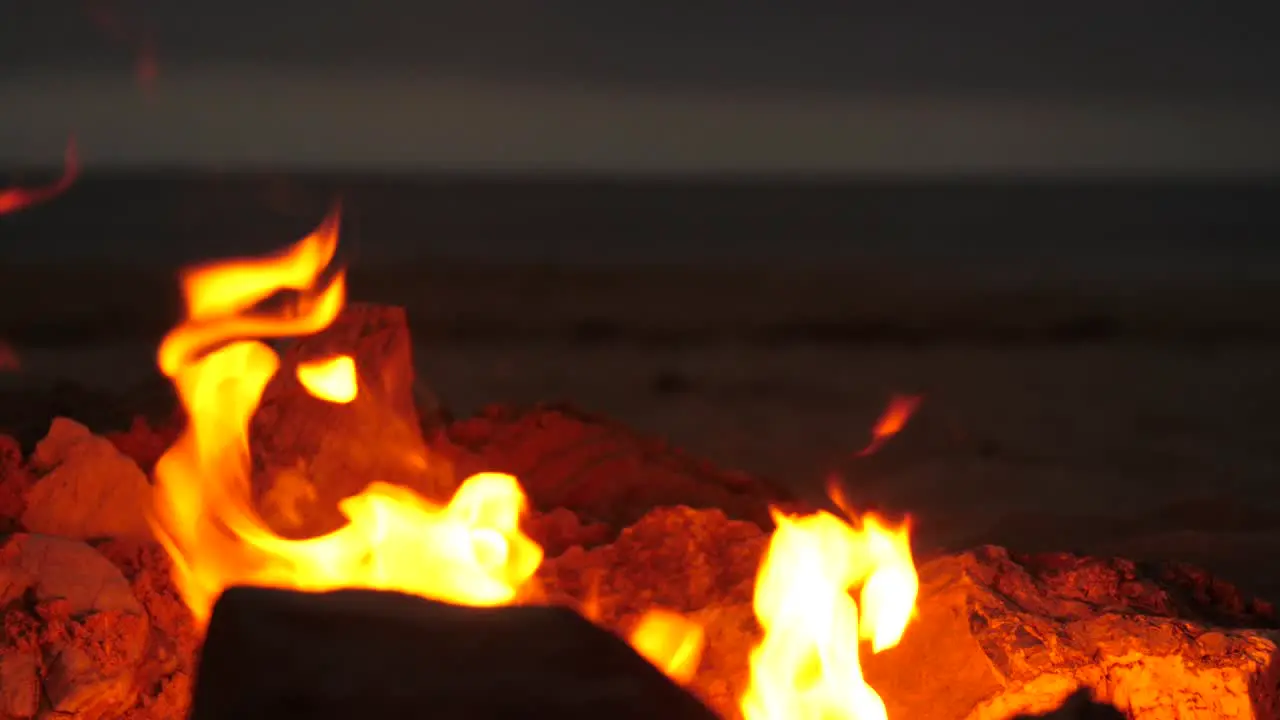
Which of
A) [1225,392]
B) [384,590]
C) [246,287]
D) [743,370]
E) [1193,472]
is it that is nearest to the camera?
[384,590]

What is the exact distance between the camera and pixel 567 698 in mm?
2406

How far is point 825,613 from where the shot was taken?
2.92 m

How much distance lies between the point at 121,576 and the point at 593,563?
107 cm

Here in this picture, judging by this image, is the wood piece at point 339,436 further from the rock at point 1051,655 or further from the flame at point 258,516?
the rock at point 1051,655

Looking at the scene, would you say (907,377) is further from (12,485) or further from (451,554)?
(12,485)

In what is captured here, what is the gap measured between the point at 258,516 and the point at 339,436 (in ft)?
0.89

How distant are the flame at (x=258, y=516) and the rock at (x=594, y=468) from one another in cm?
50

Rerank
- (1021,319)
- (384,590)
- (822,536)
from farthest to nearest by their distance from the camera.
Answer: (1021,319) < (822,536) < (384,590)

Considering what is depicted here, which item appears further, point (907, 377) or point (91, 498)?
point (907, 377)

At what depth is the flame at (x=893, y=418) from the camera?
6.92 m

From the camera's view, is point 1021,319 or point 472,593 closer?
point 472,593

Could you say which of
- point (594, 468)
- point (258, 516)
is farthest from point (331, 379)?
point (594, 468)

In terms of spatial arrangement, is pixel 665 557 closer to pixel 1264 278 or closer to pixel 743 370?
pixel 743 370

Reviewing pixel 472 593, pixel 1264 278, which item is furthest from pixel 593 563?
pixel 1264 278
